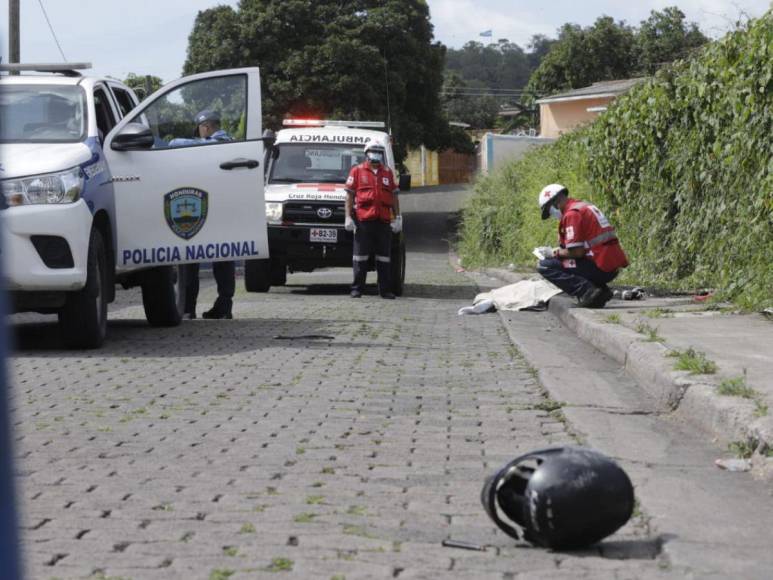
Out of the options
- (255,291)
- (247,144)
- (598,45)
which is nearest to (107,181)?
(247,144)

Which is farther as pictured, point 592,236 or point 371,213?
point 371,213

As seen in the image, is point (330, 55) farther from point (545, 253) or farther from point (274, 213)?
point (545, 253)

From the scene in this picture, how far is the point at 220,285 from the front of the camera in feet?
40.4

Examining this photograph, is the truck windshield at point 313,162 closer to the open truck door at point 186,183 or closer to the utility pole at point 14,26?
the open truck door at point 186,183

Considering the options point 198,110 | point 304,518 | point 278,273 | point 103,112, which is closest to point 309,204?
point 278,273

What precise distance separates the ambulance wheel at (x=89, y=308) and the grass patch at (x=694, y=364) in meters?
4.18

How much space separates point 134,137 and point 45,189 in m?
1.14

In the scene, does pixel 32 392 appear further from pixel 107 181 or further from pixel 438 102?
pixel 438 102

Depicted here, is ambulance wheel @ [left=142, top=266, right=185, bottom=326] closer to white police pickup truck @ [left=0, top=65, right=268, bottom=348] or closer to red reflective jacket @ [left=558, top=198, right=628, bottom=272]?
white police pickup truck @ [left=0, top=65, right=268, bottom=348]

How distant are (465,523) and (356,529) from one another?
0.36 meters

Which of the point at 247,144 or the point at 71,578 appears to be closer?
the point at 71,578

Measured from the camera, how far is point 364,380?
7703 millimetres

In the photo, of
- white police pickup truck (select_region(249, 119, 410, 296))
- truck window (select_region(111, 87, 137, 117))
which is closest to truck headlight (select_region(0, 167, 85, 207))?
truck window (select_region(111, 87, 137, 117))

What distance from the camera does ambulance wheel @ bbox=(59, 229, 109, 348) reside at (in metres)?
9.02
